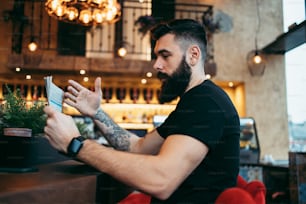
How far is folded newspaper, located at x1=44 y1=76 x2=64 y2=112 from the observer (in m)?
1.00

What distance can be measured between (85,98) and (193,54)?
1.65 ft

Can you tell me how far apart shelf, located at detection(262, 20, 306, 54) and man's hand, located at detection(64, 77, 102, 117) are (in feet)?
11.2

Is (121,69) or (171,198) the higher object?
(121,69)

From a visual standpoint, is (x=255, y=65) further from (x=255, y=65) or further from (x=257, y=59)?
(x=257, y=59)

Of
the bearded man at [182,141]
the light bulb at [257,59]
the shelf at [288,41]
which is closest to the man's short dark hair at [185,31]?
the bearded man at [182,141]

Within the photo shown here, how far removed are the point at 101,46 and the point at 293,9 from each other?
3.06m

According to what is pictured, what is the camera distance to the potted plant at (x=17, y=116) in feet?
3.54

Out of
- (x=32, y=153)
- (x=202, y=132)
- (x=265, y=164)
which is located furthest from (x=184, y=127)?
(x=265, y=164)

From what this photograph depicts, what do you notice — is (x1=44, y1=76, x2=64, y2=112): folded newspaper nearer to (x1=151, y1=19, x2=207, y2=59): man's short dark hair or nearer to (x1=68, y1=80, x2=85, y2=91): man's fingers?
(x1=68, y1=80, x2=85, y2=91): man's fingers

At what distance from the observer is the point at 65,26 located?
6.45 m

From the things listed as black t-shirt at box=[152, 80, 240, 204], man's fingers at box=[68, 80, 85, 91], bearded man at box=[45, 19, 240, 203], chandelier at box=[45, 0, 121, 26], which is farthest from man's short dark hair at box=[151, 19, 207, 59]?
chandelier at box=[45, 0, 121, 26]

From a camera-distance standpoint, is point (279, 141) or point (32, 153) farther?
point (279, 141)

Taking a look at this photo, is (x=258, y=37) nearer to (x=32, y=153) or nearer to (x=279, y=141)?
(x=279, y=141)

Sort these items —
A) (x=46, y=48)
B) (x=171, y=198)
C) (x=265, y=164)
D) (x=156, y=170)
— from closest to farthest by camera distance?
(x=156, y=170), (x=171, y=198), (x=265, y=164), (x=46, y=48)
